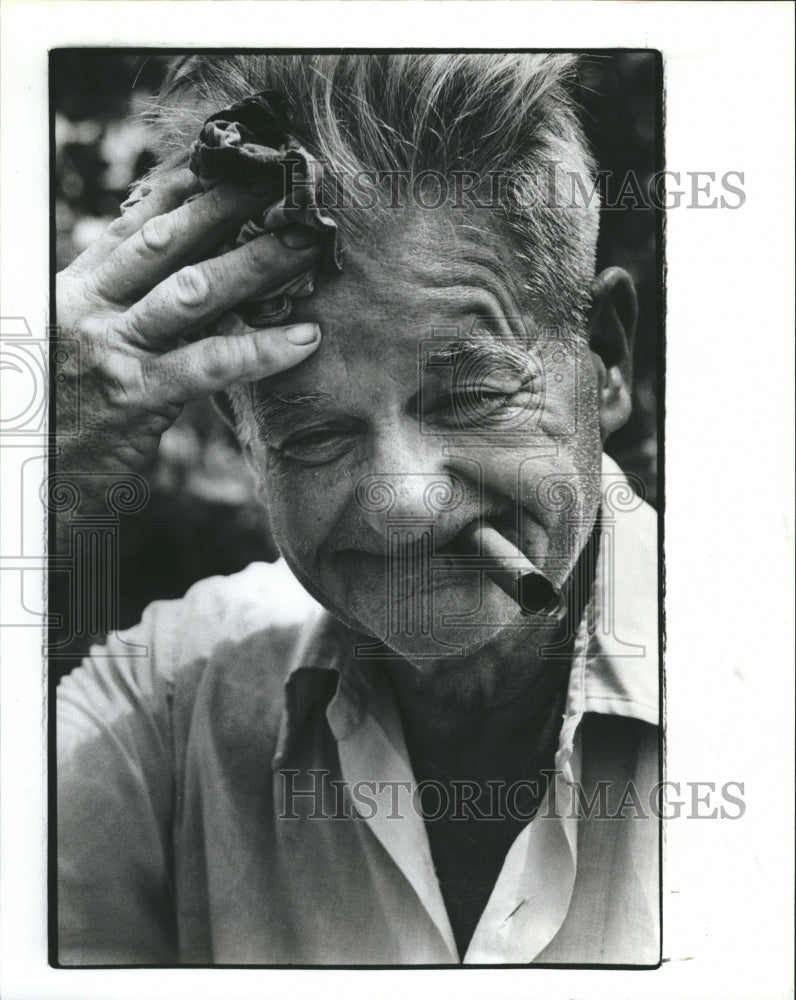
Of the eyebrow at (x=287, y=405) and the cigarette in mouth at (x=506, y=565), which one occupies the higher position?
the eyebrow at (x=287, y=405)

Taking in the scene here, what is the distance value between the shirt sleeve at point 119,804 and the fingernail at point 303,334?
0.54 m

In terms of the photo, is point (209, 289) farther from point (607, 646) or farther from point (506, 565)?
point (607, 646)

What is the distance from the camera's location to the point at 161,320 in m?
1.90

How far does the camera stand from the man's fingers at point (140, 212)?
1.91 m

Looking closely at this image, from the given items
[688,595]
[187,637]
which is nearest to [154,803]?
[187,637]

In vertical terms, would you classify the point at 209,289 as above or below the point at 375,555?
above

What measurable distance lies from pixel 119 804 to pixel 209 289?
3.22ft

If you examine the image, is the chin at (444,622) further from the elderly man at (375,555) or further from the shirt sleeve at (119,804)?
the shirt sleeve at (119,804)

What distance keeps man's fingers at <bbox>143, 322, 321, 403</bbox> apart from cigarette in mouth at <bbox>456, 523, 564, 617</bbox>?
0.46m

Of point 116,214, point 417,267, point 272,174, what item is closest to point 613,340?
point 417,267

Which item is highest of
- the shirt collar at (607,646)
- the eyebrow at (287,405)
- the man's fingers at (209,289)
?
the man's fingers at (209,289)

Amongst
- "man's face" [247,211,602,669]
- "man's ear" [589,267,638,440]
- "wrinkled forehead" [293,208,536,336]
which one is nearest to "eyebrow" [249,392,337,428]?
"man's face" [247,211,602,669]

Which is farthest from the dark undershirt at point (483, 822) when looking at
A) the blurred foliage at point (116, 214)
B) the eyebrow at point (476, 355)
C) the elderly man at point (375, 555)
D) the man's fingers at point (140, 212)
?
the man's fingers at point (140, 212)

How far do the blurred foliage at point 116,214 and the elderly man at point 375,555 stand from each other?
4 centimetres
